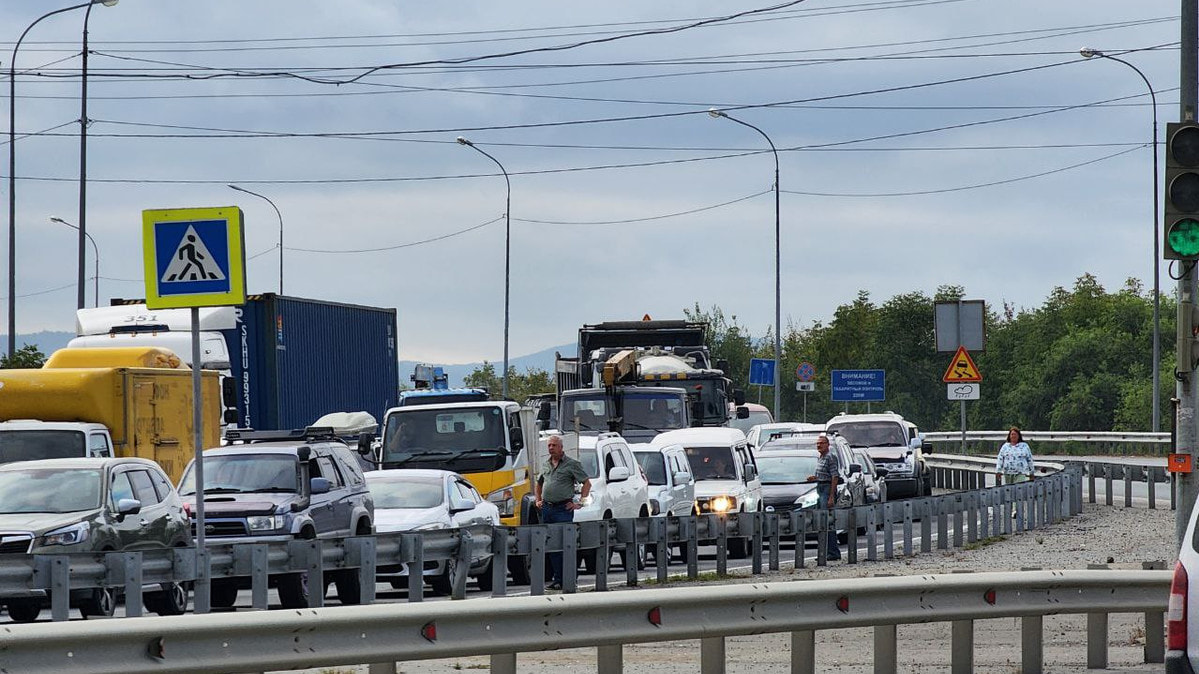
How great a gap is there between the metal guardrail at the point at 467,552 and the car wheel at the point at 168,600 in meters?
0.70

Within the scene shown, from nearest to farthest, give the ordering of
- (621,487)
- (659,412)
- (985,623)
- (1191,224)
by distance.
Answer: (1191,224) → (985,623) → (621,487) → (659,412)

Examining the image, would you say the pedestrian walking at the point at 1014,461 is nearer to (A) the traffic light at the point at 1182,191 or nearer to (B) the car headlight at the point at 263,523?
(B) the car headlight at the point at 263,523

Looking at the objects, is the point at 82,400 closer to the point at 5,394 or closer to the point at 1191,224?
the point at 5,394

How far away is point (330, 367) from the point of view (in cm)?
3488

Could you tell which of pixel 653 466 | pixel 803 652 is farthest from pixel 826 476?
pixel 803 652

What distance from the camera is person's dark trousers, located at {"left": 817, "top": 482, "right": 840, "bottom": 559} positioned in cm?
2500

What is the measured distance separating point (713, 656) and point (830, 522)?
14.4m

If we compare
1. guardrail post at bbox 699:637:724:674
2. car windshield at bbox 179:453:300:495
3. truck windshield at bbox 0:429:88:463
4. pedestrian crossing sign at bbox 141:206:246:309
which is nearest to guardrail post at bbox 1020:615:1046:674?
guardrail post at bbox 699:637:724:674

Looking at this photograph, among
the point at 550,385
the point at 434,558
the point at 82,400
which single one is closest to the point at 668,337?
the point at 82,400

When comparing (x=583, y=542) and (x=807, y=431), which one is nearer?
(x=583, y=542)

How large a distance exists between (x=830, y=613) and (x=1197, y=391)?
209 inches

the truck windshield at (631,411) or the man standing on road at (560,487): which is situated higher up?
the truck windshield at (631,411)

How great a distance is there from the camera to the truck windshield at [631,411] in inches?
1347

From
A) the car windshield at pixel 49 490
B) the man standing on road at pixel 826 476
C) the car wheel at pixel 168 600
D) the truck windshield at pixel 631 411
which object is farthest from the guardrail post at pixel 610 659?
the truck windshield at pixel 631 411
